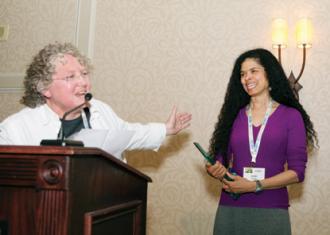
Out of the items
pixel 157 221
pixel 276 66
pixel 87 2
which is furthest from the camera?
pixel 87 2

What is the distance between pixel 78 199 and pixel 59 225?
9 centimetres

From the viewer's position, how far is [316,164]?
2.79 metres

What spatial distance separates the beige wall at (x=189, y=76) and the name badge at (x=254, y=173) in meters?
0.80

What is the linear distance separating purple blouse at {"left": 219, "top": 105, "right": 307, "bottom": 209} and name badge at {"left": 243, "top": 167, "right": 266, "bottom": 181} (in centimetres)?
2

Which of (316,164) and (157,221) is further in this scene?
(157,221)

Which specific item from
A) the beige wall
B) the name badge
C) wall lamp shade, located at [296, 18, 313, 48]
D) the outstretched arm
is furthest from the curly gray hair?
wall lamp shade, located at [296, 18, 313, 48]

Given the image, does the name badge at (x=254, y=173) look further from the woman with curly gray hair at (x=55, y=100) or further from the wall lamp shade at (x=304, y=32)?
the wall lamp shade at (x=304, y=32)

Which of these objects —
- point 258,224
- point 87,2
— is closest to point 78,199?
point 258,224

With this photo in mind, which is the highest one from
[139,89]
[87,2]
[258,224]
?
[87,2]

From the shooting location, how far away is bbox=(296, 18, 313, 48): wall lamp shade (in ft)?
9.25

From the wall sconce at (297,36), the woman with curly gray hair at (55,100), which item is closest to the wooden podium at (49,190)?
the woman with curly gray hair at (55,100)

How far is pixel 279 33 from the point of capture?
287 centimetres

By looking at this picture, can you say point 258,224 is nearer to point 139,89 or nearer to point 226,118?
point 226,118

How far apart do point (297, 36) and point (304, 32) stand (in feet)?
0.19
